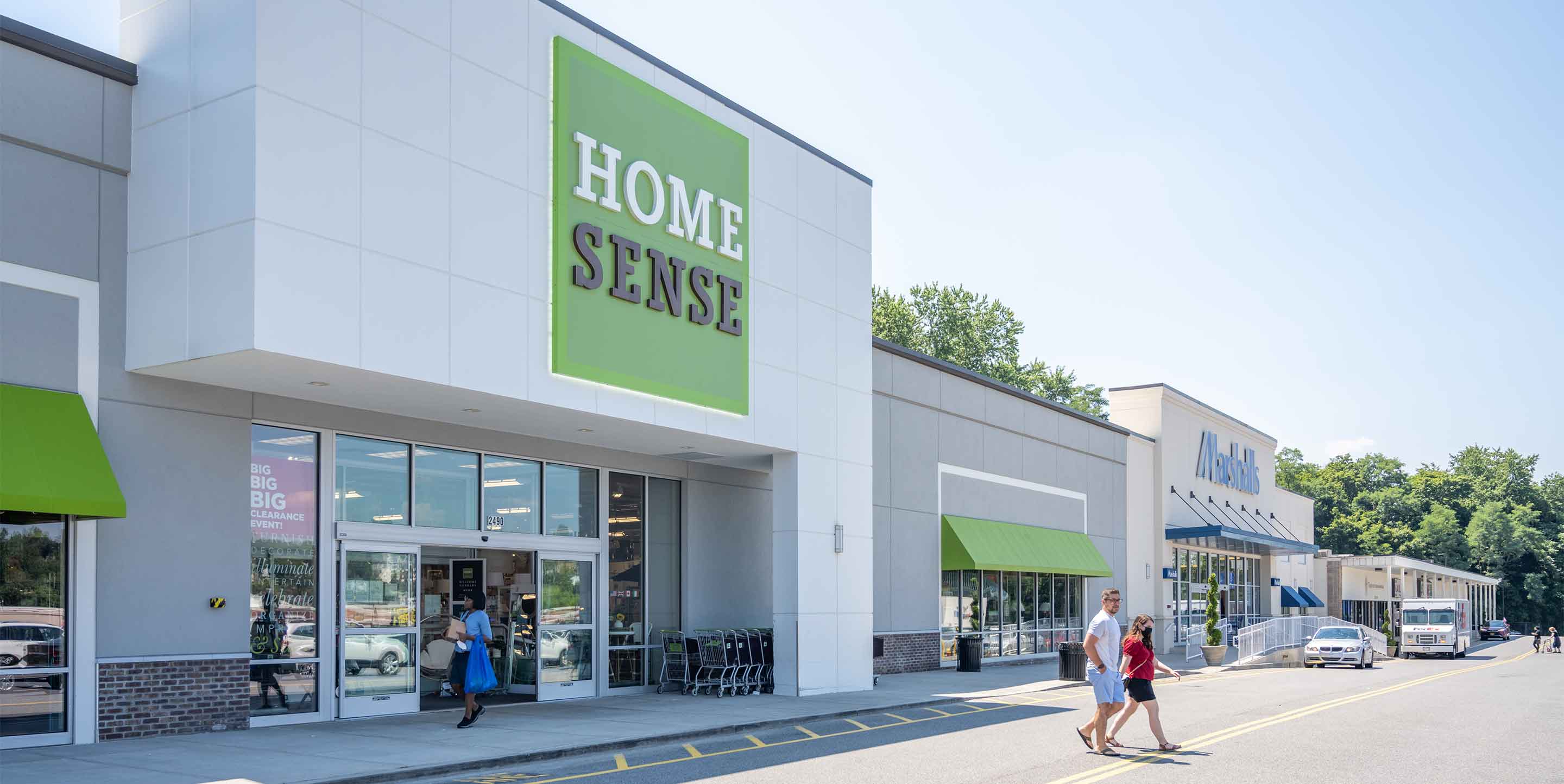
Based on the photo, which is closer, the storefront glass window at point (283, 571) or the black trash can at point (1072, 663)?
the storefront glass window at point (283, 571)

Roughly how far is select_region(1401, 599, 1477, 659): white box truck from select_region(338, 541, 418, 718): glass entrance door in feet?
138

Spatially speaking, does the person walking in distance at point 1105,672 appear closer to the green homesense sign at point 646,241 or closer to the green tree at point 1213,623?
the green homesense sign at point 646,241

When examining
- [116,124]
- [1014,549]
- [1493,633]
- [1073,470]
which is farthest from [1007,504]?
[1493,633]

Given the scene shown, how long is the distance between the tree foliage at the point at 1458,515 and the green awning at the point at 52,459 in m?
97.7

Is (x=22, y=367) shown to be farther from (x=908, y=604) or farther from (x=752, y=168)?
(x=908, y=604)

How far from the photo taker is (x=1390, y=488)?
123 m

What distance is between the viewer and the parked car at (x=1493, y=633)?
8588cm

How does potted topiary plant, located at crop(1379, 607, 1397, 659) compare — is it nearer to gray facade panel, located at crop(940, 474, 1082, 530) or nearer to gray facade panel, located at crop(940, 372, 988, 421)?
gray facade panel, located at crop(940, 474, 1082, 530)

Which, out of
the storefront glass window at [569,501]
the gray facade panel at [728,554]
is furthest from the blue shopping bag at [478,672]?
the gray facade panel at [728,554]

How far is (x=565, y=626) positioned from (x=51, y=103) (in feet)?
35.4

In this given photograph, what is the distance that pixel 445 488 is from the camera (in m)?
18.9

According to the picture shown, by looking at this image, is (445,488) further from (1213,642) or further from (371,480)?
(1213,642)

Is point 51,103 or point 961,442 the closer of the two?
point 51,103

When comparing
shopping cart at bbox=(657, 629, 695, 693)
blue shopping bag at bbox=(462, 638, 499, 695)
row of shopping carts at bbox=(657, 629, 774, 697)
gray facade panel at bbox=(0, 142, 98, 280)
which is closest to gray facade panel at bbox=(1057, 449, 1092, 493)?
row of shopping carts at bbox=(657, 629, 774, 697)
